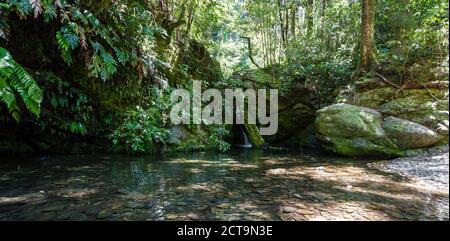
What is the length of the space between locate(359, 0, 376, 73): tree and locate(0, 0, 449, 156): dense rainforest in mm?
31

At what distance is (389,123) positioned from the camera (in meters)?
7.48

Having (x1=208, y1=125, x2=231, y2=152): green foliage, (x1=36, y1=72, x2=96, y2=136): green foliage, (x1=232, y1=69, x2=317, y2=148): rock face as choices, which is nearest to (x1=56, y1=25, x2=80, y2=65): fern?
(x1=36, y1=72, x2=96, y2=136): green foliage

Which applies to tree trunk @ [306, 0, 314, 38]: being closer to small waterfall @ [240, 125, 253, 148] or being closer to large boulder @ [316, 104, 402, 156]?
small waterfall @ [240, 125, 253, 148]

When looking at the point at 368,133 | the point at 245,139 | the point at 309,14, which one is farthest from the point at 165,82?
the point at 309,14

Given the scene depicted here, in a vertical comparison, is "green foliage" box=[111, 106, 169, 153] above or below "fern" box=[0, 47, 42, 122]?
below

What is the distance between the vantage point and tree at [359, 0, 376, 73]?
945 cm

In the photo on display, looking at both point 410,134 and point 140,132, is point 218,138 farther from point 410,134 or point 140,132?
point 410,134

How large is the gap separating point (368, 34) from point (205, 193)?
8.16 metres

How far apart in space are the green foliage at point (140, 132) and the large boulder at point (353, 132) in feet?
13.8

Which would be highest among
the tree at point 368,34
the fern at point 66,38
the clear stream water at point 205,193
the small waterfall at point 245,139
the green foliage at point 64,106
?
the tree at point 368,34

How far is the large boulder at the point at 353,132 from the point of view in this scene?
7.29 m

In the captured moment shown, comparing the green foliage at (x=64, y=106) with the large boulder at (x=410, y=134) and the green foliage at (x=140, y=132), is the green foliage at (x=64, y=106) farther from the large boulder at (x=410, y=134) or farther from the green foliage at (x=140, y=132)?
the large boulder at (x=410, y=134)

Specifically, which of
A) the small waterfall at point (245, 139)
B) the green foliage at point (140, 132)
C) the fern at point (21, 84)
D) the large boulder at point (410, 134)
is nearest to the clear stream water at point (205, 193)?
the fern at point (21, 84)

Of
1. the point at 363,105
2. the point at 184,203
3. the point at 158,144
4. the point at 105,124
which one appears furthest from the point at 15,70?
the point at 363,105
